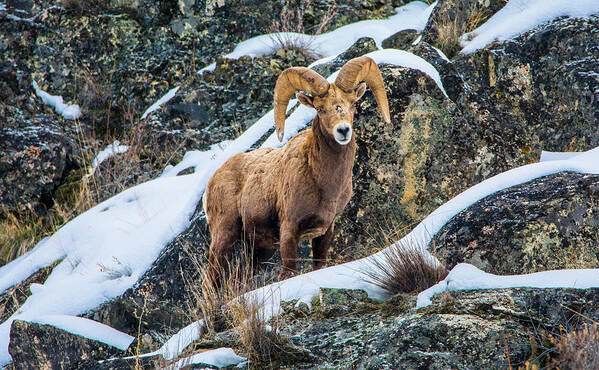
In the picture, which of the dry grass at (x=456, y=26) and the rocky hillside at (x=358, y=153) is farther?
the dry grass at (x=456, y=26)

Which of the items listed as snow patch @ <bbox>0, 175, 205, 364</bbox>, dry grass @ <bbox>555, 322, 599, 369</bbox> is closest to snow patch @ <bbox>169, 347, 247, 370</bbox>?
dry grass @ <bbox>555, 322, 599, 369</bbox>

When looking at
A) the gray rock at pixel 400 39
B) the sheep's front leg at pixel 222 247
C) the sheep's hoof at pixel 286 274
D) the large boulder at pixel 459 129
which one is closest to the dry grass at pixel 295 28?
the gray rock at pixel 400 39

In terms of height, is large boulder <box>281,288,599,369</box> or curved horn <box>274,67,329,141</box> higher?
curved horn <box>274,67,329,141</box>

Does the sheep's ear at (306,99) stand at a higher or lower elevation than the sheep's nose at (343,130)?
higher

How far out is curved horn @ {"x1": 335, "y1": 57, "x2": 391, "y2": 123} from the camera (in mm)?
6066

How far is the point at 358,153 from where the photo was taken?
7.30 metres

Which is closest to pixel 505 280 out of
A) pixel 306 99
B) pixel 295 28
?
pixel 306 99

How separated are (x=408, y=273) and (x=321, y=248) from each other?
5.02ft

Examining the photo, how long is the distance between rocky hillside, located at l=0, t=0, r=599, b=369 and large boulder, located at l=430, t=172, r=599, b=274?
0.6 inches

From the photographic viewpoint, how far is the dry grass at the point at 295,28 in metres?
11.4

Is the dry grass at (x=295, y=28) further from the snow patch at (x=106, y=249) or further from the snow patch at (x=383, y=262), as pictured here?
the snow patch at (x=383, y=262)

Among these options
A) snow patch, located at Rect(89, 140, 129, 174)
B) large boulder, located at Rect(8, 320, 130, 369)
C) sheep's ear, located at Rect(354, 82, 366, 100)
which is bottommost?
large boulder, located at Rect(8, 320, 130, 369)

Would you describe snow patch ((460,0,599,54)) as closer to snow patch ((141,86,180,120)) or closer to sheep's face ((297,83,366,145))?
sheep's face ((297,83,366,145))

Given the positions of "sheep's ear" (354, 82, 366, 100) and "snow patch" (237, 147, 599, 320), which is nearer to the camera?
"snow patch" (237, 147, 599, 320)
